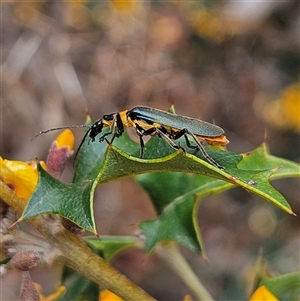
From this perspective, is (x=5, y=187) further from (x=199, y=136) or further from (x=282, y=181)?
(x=282, y=181)

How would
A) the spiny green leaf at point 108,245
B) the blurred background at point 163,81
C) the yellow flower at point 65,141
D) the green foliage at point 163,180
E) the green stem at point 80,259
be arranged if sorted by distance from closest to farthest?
the green foliage at point 163,180 → the green stem at point 80,259 → the yellow flower at point 65,141 → the spiny green leaf at point 108,245 → the blurred background at point 163,81

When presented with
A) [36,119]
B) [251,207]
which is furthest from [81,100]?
[251,207]

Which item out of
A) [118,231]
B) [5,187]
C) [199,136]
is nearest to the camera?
[5,187]

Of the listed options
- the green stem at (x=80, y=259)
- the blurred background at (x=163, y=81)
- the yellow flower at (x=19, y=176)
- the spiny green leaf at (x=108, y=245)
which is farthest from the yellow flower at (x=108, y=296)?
the blurred background at (x=163, y=81)

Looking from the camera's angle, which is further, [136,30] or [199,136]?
[136,30]

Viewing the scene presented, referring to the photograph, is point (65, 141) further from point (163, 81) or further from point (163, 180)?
point (163, 81)

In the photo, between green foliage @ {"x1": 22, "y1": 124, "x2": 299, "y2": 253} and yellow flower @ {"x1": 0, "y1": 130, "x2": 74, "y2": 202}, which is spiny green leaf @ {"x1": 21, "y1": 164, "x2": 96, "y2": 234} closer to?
green foliage @ {"x1": 22, "y1": 124, "x2": 299, "y2": 253}

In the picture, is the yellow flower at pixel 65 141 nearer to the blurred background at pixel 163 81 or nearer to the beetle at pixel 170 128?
the beetle at pixel 170 128
